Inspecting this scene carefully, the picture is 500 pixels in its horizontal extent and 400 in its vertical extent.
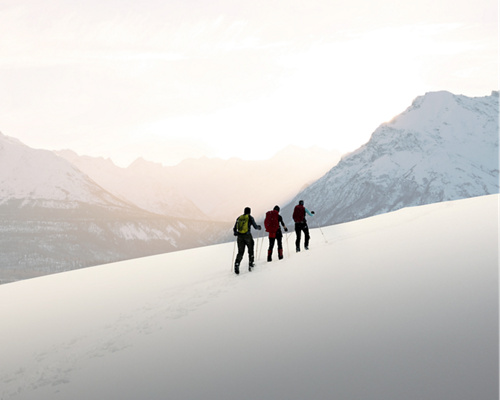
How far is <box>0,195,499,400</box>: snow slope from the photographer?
502cm

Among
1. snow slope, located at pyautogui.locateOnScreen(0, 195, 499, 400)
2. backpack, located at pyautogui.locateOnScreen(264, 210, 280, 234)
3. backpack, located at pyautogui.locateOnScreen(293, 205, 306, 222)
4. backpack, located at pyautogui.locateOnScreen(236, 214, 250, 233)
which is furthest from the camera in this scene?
backpack, located at pyautogui.locateOnScreen(293, 205, 306, 222)

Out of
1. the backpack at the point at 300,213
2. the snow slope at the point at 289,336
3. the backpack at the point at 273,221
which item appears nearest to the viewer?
the snow slope at the point at 289,336

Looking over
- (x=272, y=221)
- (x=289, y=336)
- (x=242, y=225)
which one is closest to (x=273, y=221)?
(x=272, y=221)

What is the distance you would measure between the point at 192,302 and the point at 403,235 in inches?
382

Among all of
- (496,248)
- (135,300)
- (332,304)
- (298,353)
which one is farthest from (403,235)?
(298,353)

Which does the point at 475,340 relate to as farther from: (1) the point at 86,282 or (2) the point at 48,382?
(1) the point at 86,282

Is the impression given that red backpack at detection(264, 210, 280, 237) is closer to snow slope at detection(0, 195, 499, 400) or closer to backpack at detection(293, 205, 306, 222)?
backpack at detection(293, 205, 306, 222)

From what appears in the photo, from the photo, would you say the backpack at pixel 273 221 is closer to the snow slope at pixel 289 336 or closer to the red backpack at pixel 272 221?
the red backpack at pixel 272 221

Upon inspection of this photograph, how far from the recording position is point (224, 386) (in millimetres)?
5359

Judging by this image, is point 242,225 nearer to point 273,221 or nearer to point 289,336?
point 273,221

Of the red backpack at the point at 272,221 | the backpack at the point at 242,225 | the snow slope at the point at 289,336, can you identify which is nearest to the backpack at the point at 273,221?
the red backpack at the point at 272,221

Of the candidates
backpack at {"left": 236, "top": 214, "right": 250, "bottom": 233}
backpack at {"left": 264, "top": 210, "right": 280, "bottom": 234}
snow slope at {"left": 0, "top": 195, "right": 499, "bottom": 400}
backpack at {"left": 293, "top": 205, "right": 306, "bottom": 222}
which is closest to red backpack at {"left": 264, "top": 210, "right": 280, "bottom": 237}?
backpack at {"left": 264, "top": 210, "right": 280, "bottom": 234}

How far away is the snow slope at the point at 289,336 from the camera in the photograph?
198 inches

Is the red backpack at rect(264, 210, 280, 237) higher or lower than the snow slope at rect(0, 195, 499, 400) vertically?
higher
